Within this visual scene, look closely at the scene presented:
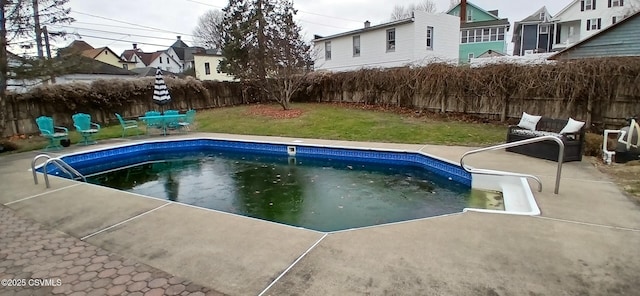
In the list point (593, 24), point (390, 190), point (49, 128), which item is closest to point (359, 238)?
point (390, 190)

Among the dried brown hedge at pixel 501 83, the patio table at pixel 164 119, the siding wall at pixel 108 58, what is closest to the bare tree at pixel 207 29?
the siding wall at pixel 108 58

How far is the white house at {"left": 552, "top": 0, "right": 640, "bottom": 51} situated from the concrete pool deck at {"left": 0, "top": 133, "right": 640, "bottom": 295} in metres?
27.6

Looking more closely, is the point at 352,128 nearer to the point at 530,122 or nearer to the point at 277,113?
the point at 277,113

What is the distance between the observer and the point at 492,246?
112 inches

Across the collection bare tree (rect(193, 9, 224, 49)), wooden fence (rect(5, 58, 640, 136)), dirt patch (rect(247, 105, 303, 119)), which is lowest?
dirt patch (rect(247, 105, 303, 119))

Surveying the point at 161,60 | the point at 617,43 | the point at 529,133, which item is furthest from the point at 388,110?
the point at 161,60

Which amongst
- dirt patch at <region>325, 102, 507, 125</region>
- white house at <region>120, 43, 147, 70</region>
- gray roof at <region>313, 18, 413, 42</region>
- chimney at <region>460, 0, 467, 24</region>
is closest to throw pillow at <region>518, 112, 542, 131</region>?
dirt patch at <region>325, 102, 507, 125</region>

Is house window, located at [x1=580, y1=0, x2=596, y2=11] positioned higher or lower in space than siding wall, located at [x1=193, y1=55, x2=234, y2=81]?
higher

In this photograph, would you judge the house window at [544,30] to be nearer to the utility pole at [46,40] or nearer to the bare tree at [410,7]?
the bare tree at [410,7]

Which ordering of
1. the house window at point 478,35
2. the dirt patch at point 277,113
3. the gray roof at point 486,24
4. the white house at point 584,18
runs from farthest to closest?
the house window at point 478,35 → the gray roof at point 486,24 → the white house at point 584,18 → the dirt patch at point 277,113

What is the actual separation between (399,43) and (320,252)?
1786 centimetres

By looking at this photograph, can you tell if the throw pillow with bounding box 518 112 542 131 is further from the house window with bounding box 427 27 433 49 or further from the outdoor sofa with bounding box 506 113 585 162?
the house window with bounding box 427 27 433 49

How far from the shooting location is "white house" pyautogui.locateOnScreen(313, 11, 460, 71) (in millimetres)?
18234

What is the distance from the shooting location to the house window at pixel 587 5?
25.8 meters
